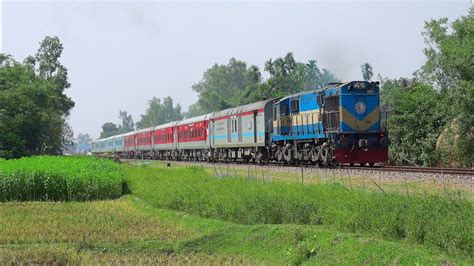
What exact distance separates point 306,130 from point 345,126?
151 inches

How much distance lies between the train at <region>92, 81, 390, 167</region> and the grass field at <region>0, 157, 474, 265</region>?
9.22 metres

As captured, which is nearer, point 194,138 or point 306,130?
point 306,130

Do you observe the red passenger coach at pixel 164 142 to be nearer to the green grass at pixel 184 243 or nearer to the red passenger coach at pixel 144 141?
the red passenger coach at pixel 144 141

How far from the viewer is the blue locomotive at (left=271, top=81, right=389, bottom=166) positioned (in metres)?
27.2

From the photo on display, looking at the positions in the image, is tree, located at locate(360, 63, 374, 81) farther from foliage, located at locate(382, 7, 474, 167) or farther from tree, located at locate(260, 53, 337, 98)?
foliage, located at locate(382, 7, 474, 167)

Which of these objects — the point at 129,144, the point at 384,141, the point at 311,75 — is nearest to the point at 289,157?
the point at 384,141

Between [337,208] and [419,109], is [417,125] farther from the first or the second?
[337,208]

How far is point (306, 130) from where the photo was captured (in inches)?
1216

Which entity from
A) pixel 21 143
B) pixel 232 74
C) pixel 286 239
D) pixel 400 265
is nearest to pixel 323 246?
pixel 286 239

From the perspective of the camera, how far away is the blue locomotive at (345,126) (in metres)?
27.2

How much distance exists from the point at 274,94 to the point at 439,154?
54.4 m

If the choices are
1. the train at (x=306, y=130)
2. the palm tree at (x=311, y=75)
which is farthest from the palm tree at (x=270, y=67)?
the train at (x=306, y=130)

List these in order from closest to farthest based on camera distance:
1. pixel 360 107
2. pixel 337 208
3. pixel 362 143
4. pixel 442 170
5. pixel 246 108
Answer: pixel 337 208 < pixel 442 170 < pixel 362 143 < pixel 360 107 < pixel 246 108

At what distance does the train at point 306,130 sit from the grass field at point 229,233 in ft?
30.2
